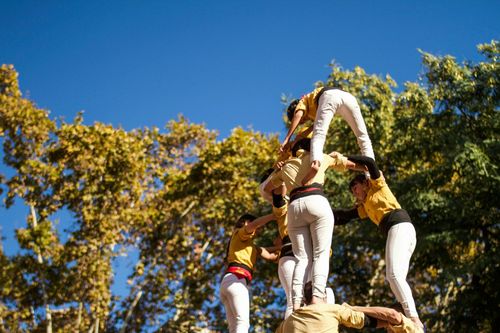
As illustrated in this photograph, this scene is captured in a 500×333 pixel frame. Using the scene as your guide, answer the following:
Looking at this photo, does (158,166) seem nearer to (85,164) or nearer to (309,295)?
(85,164)

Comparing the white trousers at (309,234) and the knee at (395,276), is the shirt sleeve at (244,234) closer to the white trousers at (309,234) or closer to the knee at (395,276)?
the white trousers at (309,234)

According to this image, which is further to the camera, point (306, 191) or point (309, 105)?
point (309, 105)

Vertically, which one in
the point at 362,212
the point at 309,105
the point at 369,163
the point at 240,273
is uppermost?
the point at 309,105

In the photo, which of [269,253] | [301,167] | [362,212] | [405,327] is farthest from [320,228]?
[269,253]

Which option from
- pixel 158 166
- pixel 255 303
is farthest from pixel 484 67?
pixel 158 166

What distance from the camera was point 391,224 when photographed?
242 inches

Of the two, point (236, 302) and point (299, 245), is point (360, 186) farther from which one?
point (236, 302)

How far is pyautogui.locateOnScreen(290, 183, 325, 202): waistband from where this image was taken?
607 centimetres

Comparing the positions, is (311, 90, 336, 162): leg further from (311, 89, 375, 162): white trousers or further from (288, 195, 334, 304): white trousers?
(288, 195, 334, 304): white trousers

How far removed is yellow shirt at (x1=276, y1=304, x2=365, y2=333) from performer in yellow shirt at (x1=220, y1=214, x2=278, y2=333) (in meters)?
2.02

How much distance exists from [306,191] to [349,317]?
1.46 meters

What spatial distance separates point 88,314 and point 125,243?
2.70m

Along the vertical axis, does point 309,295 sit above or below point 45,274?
below

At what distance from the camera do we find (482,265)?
13711mm
